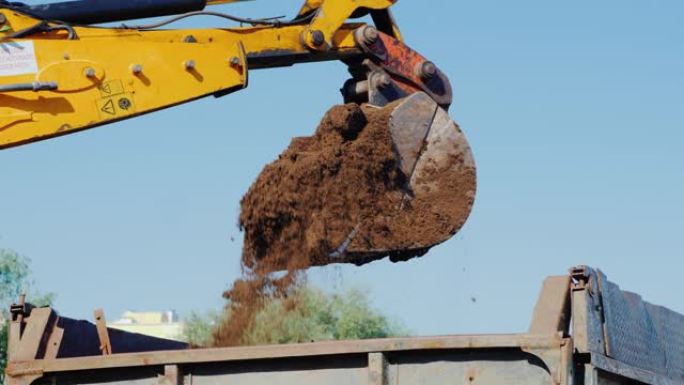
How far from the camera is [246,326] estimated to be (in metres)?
6.73

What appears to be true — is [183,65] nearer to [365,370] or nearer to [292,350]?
[292,350]

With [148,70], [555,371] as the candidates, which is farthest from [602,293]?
[148,70]

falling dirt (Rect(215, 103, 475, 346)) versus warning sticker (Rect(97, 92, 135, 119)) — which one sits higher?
warning sticker (Rect(97, 92, 135, 119))

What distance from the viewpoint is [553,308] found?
15.3 feet

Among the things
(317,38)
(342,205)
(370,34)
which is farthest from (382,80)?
(342,205)

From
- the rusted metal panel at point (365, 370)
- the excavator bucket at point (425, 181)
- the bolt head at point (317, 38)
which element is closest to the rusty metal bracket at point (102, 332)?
the rusted metal panel at point (365, 370)

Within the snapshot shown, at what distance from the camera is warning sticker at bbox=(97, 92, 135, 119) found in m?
6.44

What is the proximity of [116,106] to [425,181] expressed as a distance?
6.42ft

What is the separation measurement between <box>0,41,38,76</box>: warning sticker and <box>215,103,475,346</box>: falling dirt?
1577 mm

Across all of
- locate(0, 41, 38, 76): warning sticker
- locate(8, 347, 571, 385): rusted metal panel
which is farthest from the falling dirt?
locate(8, 347, 571, 385): rusted metal panel

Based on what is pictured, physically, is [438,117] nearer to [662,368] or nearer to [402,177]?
[402,177]

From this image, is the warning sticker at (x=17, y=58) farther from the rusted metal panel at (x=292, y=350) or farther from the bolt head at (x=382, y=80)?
the bolt head at (x=382, y=80)

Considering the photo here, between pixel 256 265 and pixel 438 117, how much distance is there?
1.36 m

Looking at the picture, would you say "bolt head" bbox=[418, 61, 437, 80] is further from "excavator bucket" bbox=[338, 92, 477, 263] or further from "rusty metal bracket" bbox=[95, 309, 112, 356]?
"rusty metal bracket" bbox=[95, 309, 112, 356]
